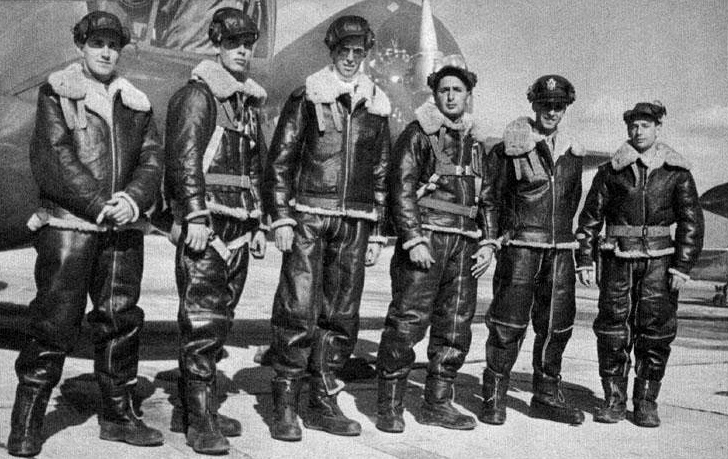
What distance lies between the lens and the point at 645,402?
471 centimetres

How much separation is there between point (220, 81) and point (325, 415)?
1823 mm

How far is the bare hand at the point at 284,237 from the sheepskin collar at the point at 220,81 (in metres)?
0.70

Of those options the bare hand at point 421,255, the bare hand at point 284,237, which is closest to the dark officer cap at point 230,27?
the bare hand at point 284,237

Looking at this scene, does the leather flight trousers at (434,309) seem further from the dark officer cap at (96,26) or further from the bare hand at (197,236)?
the dark officer cap at (96,26)

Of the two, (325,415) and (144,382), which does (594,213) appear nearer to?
(325,415)

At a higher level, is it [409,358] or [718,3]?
[718,3]

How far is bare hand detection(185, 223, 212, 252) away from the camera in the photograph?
11.6ft

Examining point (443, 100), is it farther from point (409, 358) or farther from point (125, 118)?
point (125, 118)

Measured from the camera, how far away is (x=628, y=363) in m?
4.86

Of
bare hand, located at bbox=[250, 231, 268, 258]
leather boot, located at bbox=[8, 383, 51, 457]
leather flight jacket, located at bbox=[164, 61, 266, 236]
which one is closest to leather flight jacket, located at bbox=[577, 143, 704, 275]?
bare hand, located at bbox=[250, 231, 268, 258]

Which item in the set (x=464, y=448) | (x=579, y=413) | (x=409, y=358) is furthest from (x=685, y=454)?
(x=409, y=358)

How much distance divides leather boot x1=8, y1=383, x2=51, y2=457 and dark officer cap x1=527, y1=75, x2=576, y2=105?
3.18 metres

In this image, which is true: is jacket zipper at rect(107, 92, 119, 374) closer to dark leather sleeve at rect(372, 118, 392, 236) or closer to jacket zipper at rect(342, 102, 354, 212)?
jacket zipper at rect(342, 102, 354, 212)

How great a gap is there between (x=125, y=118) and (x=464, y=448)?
2.34 metres
